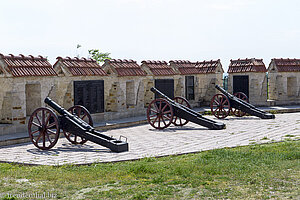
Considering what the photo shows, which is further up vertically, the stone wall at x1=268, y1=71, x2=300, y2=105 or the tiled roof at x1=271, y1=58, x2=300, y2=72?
the tiled roof at x1=271, y1=58, x2=300, y2=72

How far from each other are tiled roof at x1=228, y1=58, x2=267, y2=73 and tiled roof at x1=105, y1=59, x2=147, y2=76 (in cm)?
512

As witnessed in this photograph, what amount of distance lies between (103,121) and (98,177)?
7.49m

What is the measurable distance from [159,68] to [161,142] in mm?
7299

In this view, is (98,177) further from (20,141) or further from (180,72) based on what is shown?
(180,72)

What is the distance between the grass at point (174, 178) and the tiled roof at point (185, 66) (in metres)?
10.5

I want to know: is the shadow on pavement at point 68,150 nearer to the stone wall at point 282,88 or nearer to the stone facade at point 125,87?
the stone facade at point 125,87

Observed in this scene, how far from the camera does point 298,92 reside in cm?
2008

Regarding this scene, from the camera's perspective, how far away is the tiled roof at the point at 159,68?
16.8 metres

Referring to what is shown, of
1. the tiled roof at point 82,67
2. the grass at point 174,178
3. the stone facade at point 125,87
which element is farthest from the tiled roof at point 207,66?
the grass at point 174,178

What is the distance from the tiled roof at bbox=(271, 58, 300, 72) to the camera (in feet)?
64.0

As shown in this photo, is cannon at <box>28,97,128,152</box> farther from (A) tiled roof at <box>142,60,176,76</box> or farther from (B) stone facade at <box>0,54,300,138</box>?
(A) tiled roof at <box>142,60,176,76</box>

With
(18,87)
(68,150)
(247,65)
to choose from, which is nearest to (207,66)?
(247,65)

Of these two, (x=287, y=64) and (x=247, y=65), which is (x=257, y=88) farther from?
(x=287, y=64)

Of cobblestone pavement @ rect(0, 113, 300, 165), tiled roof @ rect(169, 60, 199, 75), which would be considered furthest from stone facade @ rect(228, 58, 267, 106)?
cobblestone pavement @ rect(0, 113, 300, 165)
